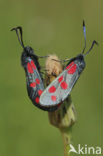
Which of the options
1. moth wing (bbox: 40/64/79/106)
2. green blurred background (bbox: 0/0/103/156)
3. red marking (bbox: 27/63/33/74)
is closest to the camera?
moth wing (bbox: 40/64/79/106)

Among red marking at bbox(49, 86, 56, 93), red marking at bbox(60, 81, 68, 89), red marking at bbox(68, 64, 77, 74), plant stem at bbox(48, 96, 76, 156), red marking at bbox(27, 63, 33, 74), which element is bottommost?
plant stem at bbox(48, 96, 76, 156)

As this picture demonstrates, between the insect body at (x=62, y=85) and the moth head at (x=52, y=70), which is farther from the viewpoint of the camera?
the moth head at (x=52, y=70)

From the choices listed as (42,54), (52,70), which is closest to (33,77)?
(52,70)

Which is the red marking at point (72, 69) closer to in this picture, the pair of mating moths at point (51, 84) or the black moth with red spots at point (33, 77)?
the pair of mating moths at point (51, 84)

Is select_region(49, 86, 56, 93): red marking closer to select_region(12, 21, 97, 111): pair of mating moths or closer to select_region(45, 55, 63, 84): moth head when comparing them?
select_region(12, 21, 97, 111): pair of mating moths

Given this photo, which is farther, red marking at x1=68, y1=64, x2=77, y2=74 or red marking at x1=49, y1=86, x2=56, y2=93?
red marking at x1=68, y1=64, x2=77, y2=74

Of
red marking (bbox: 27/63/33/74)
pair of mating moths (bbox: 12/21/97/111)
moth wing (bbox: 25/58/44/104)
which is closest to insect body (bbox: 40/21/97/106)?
pair of mating moths (bbox: 12/21/97/111)

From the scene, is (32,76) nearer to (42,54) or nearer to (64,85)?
(64,85)

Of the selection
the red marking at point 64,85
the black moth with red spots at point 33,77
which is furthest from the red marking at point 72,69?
the black moth with red spots at point 33,77

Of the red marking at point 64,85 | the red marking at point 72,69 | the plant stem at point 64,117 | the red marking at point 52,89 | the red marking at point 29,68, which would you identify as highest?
the red marking at point 29,68
